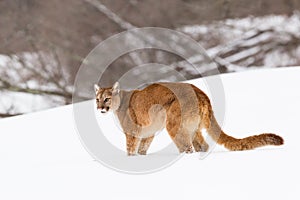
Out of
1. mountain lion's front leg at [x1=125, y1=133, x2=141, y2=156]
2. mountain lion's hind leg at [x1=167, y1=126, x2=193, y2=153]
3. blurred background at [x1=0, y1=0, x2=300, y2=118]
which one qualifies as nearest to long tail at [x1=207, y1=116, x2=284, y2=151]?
mountain lion's hind leg at [x1=167, y1=126, x2=193, y2=153]

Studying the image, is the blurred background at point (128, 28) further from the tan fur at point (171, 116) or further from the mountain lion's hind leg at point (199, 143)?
the mountain lion's hind leg at point (199, 143)

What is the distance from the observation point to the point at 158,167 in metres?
2.23

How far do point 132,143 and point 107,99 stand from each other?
0.73 ft

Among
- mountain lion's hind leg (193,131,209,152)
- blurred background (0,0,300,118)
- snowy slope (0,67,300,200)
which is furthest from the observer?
blurred background (0,0,300,118)

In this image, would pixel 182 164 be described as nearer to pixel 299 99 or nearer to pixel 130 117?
pixel 130 117

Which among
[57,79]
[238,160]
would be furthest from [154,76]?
[238,160]

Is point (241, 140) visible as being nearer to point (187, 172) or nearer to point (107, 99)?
point (187, 172)

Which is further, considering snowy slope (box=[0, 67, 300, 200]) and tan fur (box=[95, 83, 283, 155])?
tan fur (box=[95, 83, 283, 155])

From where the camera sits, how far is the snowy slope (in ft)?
6.30

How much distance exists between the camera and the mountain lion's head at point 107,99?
2451 millimetres

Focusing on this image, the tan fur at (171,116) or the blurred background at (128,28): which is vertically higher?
the blurred background at (128,28)

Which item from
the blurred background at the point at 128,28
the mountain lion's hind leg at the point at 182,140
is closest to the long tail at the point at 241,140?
the mountain lion's hind leg at the point at 182,140

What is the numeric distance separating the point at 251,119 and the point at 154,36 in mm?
2295

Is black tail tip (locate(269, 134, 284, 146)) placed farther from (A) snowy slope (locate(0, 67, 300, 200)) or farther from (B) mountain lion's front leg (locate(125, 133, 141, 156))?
(B) mountain lion's front leg (locate(125, 133, 141, 156))
